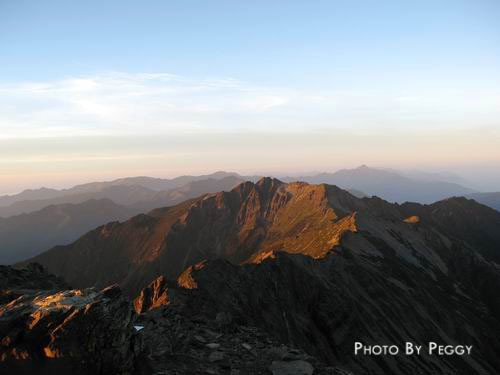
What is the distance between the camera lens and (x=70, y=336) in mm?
17000

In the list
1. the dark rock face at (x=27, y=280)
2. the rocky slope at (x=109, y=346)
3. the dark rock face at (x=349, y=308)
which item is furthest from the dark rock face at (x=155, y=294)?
the rocky slope at (x=109, y=346)

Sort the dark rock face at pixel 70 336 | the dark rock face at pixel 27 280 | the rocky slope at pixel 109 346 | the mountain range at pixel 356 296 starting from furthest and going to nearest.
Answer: the mountain range at pixel 356 296, the dark rock face at pixel 27 280, the rocky slope at pixel 109 346, the dark rock face at pixel 70 336

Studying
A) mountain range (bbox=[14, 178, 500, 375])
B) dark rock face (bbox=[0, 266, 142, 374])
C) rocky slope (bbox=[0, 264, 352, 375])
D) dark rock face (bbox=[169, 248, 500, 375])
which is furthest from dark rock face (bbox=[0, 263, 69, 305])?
dark rock face (bbox=[169, 248, 500, 375])

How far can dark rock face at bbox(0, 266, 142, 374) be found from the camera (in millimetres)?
16547

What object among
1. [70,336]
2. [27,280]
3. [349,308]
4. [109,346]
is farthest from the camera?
[349,308]

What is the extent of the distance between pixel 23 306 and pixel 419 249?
140m

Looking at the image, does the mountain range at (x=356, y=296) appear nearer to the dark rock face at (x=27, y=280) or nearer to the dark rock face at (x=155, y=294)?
the dark rock face at (x=155, y=294)

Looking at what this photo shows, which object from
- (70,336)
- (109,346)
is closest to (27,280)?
(70,336)

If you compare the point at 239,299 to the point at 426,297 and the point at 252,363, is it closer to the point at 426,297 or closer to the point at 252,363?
the point at 252,363

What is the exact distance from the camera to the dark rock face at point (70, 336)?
54.3 feet

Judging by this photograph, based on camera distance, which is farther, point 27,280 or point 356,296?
point 356,296

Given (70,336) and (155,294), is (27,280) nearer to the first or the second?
(70,336)

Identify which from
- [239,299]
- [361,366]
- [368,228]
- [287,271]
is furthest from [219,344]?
[368,228]

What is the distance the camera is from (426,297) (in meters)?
105
